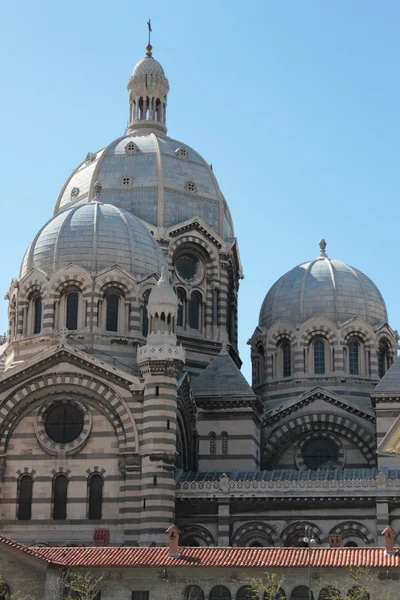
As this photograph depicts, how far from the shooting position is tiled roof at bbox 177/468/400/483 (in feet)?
171

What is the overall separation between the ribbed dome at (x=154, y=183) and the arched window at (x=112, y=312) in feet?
25.5

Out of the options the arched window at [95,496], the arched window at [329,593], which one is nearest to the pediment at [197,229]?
the arched window at [95,496]

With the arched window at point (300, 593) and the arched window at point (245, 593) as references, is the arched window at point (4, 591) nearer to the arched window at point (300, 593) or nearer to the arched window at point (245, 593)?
the arched window at point (245, 593)

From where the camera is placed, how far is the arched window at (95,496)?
165 feet

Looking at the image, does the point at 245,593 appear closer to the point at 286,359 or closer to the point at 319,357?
the point at 319,357

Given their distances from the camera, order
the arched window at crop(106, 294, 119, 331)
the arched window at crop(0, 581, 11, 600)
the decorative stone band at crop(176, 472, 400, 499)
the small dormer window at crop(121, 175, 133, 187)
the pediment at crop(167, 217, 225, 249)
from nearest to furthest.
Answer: the arched window at crop(0, 581, 11, 600) → the decorative stone band at crop(176, 472, 400, 499) → the arched window at crop(106, 294, 119, 331) → the pediment at crop(167, 217, 225, 249) → the small dormer window at crop(121, 175, 133, 187)

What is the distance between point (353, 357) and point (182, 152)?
48.1 feet

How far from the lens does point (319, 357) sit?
6056 cm

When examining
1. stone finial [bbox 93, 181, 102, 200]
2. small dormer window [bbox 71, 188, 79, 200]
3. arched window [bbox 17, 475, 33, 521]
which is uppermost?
small dormer window [bbox 71, 188, 79, 200]

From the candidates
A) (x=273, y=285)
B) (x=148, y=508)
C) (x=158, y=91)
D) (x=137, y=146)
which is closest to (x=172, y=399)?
(x=148, y=508)

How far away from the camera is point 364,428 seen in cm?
5719

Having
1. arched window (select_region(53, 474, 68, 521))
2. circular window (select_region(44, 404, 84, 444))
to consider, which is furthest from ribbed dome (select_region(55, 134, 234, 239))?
arched window (select_region(53, 474, 68, 521))

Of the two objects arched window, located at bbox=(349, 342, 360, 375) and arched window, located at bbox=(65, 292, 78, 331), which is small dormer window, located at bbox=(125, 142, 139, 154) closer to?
arched window, located at bbox=(65, 292, 78, 331)

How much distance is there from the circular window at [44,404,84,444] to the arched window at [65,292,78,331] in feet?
15.5
